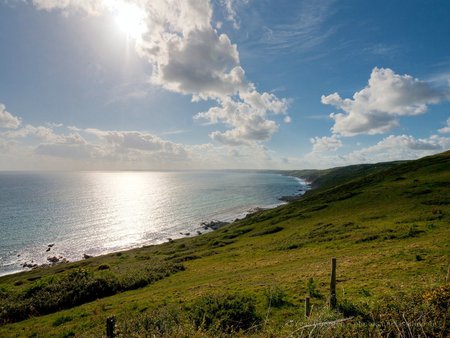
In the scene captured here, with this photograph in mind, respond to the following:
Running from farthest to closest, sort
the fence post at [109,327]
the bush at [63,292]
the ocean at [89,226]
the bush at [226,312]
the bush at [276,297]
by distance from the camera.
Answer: the ocean at [89,226] < the bush at [63,292] < the bush at [276,297] < the bush at [226,312] < the fence post at [109,327]

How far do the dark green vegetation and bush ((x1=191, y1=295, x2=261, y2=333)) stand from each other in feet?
0.23

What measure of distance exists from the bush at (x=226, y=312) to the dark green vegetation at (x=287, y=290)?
0.07 meters

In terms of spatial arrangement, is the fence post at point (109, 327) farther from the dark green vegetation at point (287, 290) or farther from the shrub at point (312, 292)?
the shrub at point (312, 292)

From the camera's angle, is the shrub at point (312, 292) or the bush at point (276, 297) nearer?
the bush at point (276, 297)

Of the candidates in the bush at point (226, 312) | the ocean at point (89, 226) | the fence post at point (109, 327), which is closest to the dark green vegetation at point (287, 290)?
the bush at point (226, 312)

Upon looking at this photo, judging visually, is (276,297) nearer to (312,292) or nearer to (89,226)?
(312,292)

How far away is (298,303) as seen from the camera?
18.0 metres

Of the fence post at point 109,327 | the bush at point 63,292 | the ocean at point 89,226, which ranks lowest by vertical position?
the ocean at point 89,226

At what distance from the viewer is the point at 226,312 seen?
16141mm

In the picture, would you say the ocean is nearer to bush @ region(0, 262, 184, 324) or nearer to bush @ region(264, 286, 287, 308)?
bush @ region(0, 262, 184, 324)

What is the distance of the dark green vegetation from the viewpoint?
9422mm

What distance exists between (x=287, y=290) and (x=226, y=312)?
699 cm

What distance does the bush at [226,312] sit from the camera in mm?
15383

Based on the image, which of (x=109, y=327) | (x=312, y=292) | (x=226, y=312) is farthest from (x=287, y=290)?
(x=109, y=327)
